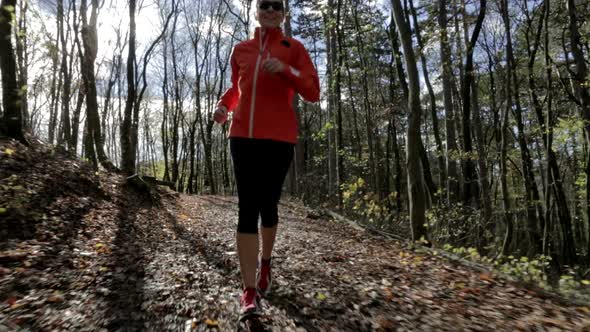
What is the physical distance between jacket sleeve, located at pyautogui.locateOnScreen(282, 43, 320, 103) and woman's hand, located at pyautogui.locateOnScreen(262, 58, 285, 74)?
2.2 inches

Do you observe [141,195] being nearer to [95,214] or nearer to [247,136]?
[95,214]

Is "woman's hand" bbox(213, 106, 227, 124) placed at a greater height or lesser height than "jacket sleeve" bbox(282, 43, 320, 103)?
lesser

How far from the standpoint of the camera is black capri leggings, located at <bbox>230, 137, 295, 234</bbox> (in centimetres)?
244

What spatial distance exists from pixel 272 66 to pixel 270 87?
17 cm

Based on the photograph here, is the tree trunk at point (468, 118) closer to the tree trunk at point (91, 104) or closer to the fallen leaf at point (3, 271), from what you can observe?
the tree trunk at point (91, 104)

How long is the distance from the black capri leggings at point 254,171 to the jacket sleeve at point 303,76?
15.1 inches

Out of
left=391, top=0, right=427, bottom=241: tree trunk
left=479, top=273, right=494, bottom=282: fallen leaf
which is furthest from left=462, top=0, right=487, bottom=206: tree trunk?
left=479, top=273, right=494, bottom=282: fallen leaf

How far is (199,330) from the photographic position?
223 cm

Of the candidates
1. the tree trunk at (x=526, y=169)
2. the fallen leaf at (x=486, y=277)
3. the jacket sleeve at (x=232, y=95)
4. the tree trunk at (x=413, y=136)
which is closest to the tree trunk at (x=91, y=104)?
the tree trunk at (x=413, y=136)

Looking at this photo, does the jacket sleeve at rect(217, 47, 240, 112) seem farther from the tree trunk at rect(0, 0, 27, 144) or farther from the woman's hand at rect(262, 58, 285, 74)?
the tree trunk at rect(0, 0, 27, 144)

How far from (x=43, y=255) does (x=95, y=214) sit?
2143 mm

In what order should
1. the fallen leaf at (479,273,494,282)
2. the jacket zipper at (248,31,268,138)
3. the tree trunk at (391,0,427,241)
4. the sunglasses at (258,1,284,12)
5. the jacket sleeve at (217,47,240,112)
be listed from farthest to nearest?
1. the tree trunk at (391,0,427,241)
2. the fallen leaf at (479,273,494,282)
3. the jacket sleeve at (217,47,240,112)
4. the sunglasses at (258,1,284,12)
5. the jacket zipper at (248,31,268,138)

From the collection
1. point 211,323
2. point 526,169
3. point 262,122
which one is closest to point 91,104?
point 262,122

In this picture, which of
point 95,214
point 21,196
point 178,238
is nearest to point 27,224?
point 21,196
